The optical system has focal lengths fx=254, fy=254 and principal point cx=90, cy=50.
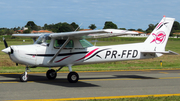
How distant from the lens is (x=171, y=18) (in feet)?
43.9

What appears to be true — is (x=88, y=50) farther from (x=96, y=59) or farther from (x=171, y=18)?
(x=171, y=18)

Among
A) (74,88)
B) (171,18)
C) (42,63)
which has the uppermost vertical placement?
(171,18)

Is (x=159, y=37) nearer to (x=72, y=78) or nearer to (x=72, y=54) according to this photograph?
(x=72, y=54)

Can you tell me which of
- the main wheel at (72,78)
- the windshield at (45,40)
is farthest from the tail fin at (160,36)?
the windshield at (45,40)

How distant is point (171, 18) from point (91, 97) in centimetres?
742

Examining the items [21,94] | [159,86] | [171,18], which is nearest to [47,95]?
[21,94]

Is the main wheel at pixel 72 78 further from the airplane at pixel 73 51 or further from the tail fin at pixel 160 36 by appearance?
the tail fin at pixel 160 36

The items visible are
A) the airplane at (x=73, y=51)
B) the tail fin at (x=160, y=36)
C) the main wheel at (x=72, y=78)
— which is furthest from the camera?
the tail fin at (x=160, y=36)

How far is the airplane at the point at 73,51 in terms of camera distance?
10617mm

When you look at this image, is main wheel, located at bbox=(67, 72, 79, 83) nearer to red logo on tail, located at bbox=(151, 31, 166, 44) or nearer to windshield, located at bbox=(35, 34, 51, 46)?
windshield, located at bbox=(35, 34, 51, 46)

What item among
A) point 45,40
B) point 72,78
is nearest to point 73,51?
point 72,78

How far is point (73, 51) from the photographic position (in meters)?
11.6

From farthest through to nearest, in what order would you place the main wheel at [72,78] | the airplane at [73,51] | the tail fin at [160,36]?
the tail fin at [160,36]
the main wheel at [72,78]
the airplane at [73,51]

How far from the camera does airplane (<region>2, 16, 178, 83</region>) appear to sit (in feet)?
34.8
